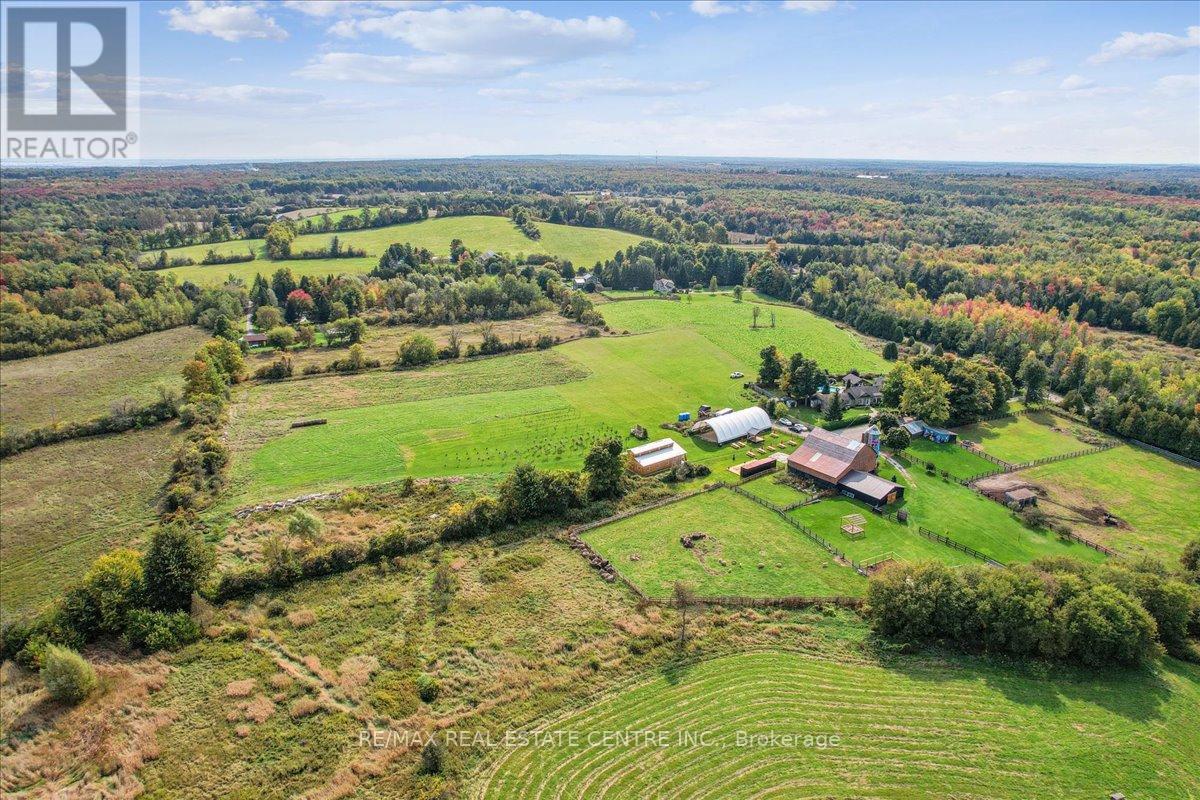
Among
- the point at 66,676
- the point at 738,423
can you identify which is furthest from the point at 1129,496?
the point at 66,676

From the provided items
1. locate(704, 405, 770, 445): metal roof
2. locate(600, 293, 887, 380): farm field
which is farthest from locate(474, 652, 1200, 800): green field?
locate(600, 293, 887, 380): farm field

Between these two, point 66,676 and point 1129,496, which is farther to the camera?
point 1129,496

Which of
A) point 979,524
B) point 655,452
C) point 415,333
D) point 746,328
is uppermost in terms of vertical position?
point 746,328

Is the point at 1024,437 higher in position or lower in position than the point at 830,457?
higher

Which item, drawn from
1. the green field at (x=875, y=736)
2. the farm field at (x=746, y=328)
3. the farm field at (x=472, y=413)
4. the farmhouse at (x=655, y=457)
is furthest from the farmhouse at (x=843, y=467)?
the farm field at (x=746, y=328)

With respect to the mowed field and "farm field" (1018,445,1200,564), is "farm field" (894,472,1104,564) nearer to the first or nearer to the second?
"farm field" (1018,445,1200,564)

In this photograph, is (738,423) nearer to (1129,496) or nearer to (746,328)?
(1129,496)

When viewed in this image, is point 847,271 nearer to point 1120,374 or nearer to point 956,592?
point 1120,374
